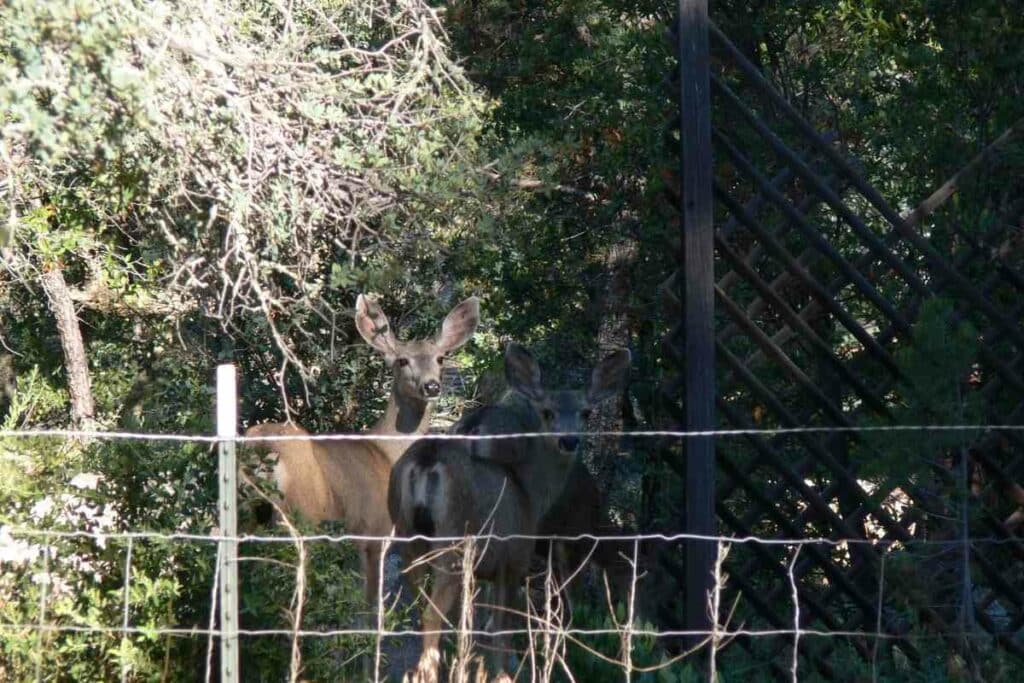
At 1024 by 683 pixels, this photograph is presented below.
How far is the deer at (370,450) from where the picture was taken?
28.8 feet

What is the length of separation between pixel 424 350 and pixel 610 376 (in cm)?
138

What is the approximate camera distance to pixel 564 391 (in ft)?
32.5

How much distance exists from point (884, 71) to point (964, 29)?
226 centimetres

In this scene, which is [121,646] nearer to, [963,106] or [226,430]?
[226,430]

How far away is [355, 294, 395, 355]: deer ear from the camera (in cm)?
985

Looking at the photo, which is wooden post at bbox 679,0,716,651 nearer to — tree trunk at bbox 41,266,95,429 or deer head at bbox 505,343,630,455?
deer head at bbox 505,343,630,455

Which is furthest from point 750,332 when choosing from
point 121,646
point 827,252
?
point 121,646

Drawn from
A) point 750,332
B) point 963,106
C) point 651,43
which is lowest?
point 750,332

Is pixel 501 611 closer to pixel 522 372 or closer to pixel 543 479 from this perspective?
pixel 543 479

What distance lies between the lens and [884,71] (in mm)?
11461

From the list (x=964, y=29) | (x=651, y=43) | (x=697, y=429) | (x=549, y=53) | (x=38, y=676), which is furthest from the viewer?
(x=549, y=53)

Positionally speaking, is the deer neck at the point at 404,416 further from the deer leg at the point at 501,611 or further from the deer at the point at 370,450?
the deer leg at the point at 501,611

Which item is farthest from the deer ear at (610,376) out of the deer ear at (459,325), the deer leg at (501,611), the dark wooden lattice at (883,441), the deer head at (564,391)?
the deer leg at (501,611)

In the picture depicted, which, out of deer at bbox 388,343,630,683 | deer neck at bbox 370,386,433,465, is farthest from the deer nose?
deer neck at bbox 370,386,433,465
